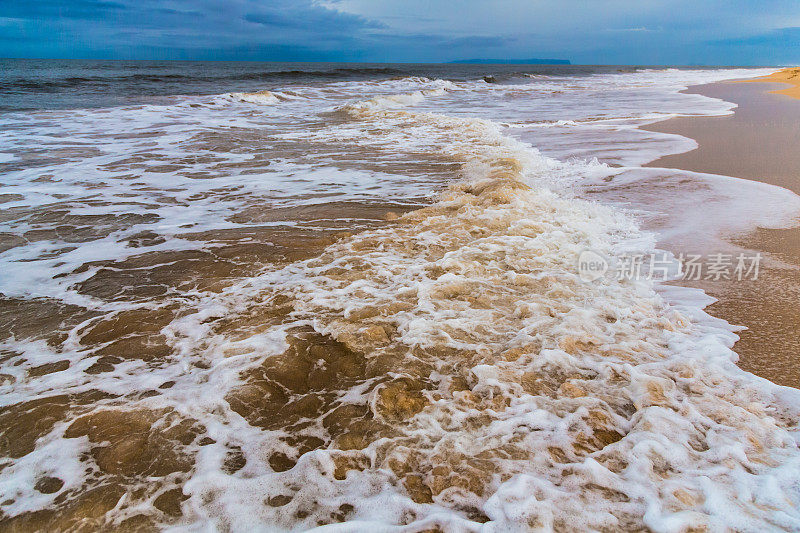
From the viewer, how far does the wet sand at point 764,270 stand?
2816 mm

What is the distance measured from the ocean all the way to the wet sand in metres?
0.16

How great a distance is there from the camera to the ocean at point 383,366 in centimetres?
197

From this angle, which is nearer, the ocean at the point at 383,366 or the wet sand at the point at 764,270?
the ocean at the point at 383,366

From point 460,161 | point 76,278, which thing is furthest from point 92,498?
point 460,161

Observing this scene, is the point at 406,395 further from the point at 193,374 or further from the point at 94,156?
the point at 94,156

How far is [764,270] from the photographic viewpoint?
3.83m

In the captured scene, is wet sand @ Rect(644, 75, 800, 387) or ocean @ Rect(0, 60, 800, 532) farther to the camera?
wet sand @ Rect(644, 75, 800, 387)

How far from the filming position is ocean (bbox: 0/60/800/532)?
6.47 feet

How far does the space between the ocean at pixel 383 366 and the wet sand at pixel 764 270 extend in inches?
6.1

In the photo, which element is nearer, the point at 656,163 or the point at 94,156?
the point at 656,163

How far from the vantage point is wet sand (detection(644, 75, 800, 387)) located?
111 inches

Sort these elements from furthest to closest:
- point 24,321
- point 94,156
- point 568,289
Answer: point 94,156 < point 568,289 < point 24,321

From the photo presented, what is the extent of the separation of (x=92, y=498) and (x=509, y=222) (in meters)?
4.34

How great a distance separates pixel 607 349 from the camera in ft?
9.52
